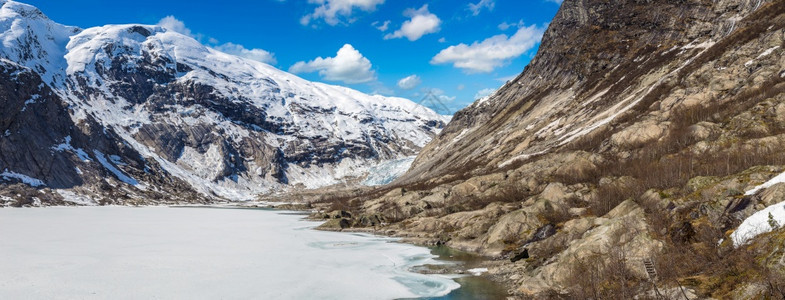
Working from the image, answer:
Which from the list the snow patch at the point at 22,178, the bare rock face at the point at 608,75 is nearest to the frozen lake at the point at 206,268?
the bare rock face at the point at 608,75

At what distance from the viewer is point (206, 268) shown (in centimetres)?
3656

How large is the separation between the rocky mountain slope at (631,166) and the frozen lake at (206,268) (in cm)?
831

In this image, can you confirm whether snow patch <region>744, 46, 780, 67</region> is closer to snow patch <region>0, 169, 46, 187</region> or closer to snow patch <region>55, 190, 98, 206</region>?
snow patch <region>55, 190, 98, 206</region>

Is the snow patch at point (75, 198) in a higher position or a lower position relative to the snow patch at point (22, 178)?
lower

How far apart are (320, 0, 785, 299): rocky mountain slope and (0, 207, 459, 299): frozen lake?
27.3ft

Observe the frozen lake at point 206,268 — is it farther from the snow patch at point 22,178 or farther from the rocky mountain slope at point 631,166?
the snow patch at point 22,178

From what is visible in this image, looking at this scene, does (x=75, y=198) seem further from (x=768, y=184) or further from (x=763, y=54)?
(x=768, y=184)

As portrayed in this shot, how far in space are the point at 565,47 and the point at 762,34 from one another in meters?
70.6

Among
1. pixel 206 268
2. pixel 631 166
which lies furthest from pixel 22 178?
pixel 631 166

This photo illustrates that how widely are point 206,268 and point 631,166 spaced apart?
153 ft

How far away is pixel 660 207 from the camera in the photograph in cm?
3122

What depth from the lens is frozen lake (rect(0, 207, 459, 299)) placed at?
2889 cm

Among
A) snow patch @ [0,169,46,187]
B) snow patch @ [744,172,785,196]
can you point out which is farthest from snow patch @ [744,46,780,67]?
snow patch @ [0,169,46,187]

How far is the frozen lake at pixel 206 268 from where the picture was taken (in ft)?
94.8
